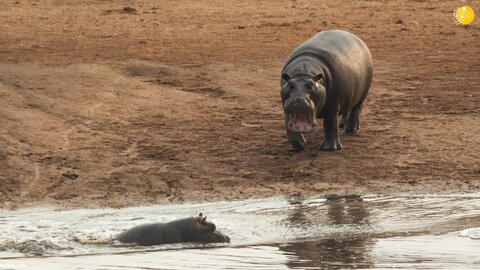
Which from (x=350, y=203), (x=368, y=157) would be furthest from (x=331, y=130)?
(x=350, y=203)

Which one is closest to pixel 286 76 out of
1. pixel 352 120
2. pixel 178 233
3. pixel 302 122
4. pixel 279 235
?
pixel 302 122

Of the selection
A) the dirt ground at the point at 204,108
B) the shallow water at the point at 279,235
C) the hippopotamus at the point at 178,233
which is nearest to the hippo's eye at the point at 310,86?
the dirt ground at the point at 204,108

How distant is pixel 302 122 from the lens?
1166cm

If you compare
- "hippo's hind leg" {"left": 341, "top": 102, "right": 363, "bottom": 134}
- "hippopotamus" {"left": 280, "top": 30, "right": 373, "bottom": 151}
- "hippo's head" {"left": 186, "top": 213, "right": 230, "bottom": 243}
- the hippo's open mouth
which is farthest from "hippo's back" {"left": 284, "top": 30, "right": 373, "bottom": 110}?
"hippo's head" {"left": 186, "top": 213, "right": 230, "bottom": 243}

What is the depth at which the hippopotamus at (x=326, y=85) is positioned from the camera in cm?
1162

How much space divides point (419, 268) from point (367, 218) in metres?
1.81

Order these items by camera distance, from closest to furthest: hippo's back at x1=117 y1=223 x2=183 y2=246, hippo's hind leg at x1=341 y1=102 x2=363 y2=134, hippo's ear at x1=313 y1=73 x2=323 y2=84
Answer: hippo's back at x1=117 y1=223 x2=183 y2=246 < hippo's ear at x1=313 y1=73 x2=323 y2=84 < hippo's hind leg at x1=341 y1=102 x2=363 y2=134

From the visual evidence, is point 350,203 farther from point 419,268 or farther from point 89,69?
point 89,69

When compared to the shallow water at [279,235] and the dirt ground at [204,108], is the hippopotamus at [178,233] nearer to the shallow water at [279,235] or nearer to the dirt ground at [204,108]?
the shallow water at [279,235]

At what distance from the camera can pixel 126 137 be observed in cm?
1288

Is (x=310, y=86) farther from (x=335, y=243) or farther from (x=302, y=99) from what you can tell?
(x=335, y=243)

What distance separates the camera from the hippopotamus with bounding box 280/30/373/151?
1162cm

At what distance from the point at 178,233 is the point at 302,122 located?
2465 millimetres

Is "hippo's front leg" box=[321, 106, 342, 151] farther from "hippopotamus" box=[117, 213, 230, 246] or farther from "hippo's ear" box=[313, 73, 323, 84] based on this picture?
"hippopotamus" box=[117, 213, 230, 246]
